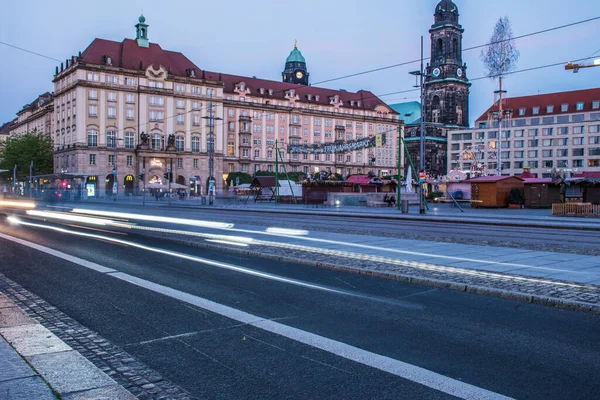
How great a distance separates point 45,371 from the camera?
15.9 feet

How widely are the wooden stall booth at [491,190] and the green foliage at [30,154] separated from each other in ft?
275

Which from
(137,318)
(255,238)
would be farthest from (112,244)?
(137,318)

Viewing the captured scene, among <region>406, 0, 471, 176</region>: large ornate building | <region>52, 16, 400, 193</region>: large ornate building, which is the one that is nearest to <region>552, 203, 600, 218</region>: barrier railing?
<region>52, 16, 400, 193</region>: large ornate building

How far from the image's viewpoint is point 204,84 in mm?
98500

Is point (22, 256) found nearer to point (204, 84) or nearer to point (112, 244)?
point (112, 244)

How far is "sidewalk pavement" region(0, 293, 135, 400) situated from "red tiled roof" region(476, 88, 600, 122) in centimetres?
11411

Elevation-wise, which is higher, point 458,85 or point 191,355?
point 458,85

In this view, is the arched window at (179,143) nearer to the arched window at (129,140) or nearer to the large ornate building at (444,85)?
the arched window at (129,140)

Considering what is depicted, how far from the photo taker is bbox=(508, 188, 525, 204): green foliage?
44.4 meters

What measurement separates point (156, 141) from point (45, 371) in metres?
91.9

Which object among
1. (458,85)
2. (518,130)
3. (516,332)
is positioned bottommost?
(516,332)

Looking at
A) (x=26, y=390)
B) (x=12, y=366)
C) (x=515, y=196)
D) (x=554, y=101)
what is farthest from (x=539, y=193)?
(x=554, y=101)

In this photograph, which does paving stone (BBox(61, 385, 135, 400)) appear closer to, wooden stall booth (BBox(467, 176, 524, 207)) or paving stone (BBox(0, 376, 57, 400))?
paving stone (BBox(0, 376, 57, 400))

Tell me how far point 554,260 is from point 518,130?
361 ft
